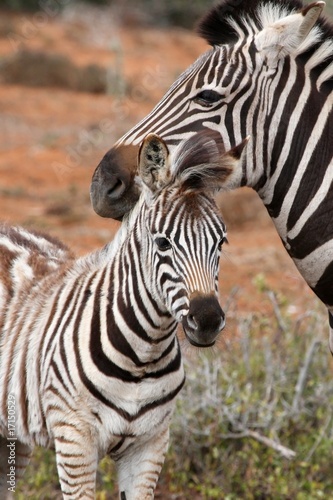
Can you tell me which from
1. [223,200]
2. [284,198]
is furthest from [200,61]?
[223,200]

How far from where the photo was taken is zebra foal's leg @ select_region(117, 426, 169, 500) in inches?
182

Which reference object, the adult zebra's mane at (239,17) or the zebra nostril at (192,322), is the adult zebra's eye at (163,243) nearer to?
the zebra nostril at (192,322)

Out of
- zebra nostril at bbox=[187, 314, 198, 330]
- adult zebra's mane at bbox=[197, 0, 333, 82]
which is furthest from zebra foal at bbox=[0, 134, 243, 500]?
adult zebra's mane at bbox=[197, 0, 333, 82]

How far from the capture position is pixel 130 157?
4.64m

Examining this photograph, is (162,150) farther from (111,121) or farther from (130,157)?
(111,121)

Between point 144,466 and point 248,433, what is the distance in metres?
1.96

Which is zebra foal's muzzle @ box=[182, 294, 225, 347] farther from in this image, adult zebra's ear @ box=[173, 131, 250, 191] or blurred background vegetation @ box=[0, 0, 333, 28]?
blurred background vegetation @ box=[0, 0, 333, 28]

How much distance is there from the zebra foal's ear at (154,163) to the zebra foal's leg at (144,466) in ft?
4.19

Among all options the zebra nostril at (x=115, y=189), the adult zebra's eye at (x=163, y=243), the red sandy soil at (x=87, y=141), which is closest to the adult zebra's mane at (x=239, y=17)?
the zebra nostril at (x=115, y=189)

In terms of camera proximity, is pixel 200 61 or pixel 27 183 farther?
pixel 27 183

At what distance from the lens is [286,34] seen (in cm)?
463

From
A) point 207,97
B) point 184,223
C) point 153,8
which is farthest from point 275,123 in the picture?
point 153,8

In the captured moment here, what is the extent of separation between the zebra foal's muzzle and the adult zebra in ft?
2.89

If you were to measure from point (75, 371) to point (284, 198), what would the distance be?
55.0 inches
